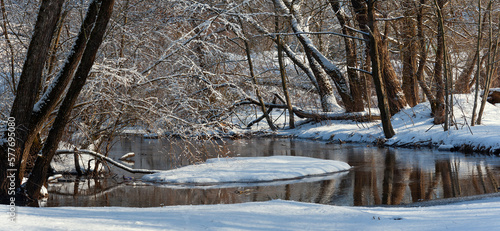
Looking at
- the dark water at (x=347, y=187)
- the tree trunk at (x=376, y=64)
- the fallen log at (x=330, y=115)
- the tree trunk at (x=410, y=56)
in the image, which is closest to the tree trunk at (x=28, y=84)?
the dark water at (x=347, y=187)

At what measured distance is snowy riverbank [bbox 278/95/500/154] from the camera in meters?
14.2

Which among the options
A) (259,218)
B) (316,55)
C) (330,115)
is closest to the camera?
(259,218)

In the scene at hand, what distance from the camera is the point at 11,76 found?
957cm

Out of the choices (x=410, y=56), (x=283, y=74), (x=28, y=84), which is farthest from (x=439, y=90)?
(x=28, y=84)

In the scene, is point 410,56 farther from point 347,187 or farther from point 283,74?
point 347,187

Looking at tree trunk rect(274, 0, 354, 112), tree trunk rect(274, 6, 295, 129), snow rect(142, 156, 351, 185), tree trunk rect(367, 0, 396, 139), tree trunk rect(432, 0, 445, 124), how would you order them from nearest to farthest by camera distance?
1. snow rect(142, 156, 351, 185)
2. tree trunk rect(367, 0, 396, 139)
3. tree trunk rect(432, 0, 445, 124)
4. tree trunk rect(274, 0, 354, 112)
5. tree trunk rect(274, 6, 295, 129)

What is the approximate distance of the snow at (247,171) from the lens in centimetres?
997

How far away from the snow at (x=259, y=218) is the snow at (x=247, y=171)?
4.25 m

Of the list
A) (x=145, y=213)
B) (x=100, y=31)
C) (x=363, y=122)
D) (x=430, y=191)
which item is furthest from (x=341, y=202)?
(x=363, y=122)

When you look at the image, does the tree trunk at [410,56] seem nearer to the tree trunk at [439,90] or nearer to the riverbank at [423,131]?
the tree trunk at [439,90]

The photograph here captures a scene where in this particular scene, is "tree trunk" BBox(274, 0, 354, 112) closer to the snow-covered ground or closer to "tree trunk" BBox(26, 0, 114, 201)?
"tree trunk" BBox(26, 0, 114, 201)

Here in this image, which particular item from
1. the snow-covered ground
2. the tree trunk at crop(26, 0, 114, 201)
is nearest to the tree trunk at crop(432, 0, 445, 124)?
the snow-covered ground

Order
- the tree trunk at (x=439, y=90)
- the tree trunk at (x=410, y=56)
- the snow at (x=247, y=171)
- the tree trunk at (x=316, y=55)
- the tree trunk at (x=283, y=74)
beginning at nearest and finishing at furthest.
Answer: the snow at (x=247, y=171) → the tree trunk at (x=439, y=90) → the tree trunk at (x=410, y=56) → the tree trunk at (x=316, y=55) → the tree trunk at (x=283, y=74)

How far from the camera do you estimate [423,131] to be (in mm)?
16531
